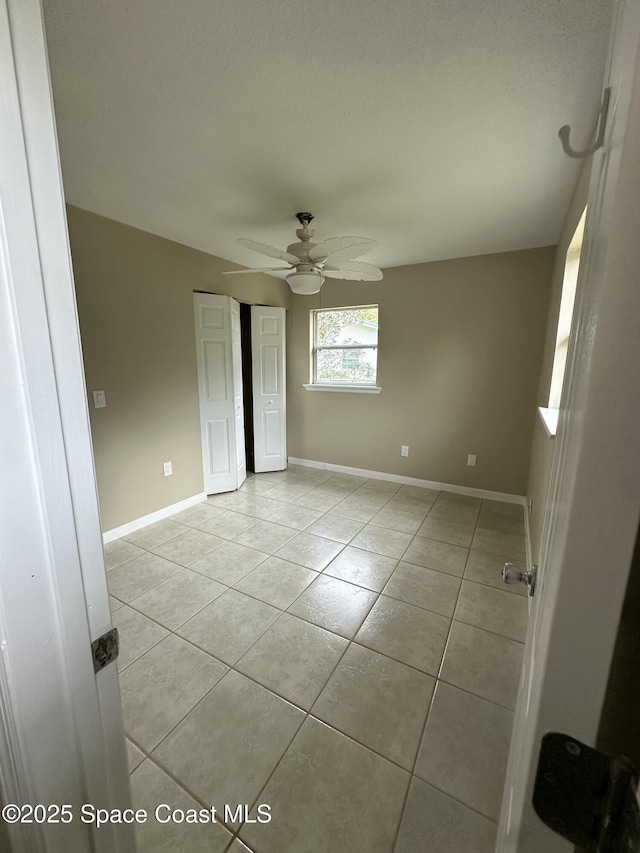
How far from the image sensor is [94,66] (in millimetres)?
1226

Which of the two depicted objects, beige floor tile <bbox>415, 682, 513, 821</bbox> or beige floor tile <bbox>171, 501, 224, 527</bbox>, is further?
beige floor tile <bbox>171, 501, 224, 527</bbox>

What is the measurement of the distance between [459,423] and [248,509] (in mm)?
2304

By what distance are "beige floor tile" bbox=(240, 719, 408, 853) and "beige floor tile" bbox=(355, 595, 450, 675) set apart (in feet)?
1.53

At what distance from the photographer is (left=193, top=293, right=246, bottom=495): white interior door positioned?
323 centimetres

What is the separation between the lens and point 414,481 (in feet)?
12.6

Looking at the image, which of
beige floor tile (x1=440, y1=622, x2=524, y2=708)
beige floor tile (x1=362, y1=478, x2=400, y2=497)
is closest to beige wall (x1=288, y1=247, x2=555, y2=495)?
beige floor tile (x1=362, y1=478, x2=400, y2=497)

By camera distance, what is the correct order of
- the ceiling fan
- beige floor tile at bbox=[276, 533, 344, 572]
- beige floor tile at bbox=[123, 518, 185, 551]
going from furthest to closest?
beige floor tile at bbox=[123, 518, 185, 551] → beige floor tile at bbox=[276, 533, 344, 572] → the ceiling fan

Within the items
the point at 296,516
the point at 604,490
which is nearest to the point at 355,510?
the point at 296,516

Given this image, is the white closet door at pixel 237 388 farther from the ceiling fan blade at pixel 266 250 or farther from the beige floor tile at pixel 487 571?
the beige floor tile at pixel 487 571

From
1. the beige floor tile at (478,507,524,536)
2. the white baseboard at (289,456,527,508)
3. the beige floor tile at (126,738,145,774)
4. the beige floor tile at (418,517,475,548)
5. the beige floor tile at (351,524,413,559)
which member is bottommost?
the beige floor tile at (126,738,145,774)

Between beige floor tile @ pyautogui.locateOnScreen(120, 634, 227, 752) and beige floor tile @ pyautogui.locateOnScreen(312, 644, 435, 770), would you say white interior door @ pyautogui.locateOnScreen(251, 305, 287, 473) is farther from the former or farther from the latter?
beige floor tile @ pyautogui.locateOnScreen(312, 644, 435, 770)

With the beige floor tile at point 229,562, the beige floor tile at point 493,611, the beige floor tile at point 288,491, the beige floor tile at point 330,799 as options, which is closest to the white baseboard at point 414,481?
the beige floor tile at point 288,491

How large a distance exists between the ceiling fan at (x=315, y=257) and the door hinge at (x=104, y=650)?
194 centimetres

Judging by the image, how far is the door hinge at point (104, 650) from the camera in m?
0.59
